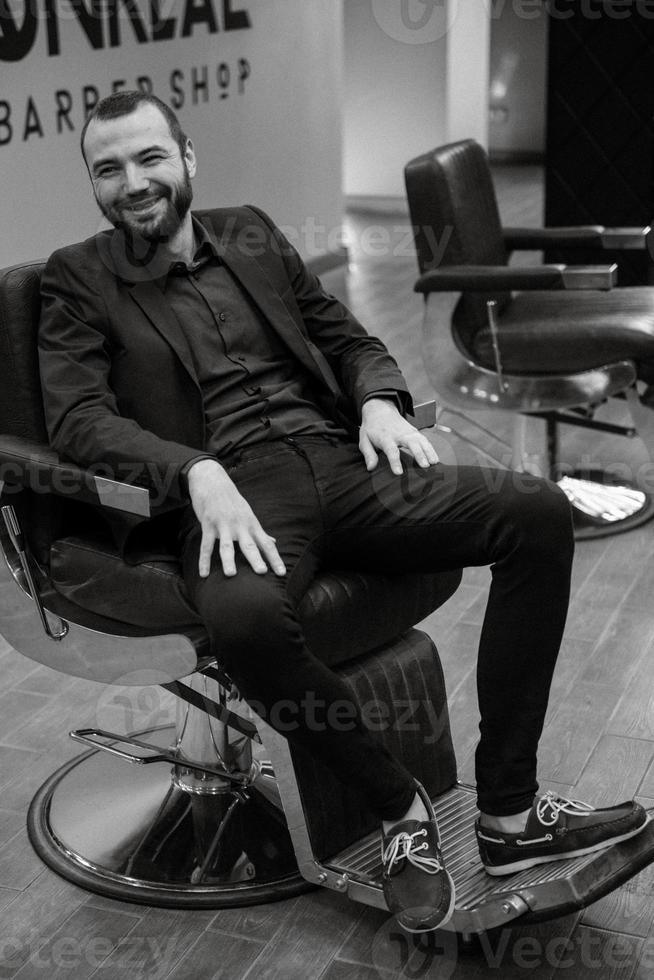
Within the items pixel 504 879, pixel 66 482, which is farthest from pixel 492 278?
pixel 504 879

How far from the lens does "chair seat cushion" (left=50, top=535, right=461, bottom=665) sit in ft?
6.25

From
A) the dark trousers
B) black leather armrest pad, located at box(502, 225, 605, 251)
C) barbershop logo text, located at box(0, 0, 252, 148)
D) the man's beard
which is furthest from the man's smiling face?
barbershop logo text, located at box(0, 0, 252, 148)

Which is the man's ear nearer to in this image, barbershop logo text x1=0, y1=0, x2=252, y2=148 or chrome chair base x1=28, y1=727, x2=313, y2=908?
chrome chair base x1=28, y1=727, x2=313, y2=908

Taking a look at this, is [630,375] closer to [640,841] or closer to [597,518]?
[597,518]

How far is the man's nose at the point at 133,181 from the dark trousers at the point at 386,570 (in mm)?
478

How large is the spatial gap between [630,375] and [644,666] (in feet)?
2.82

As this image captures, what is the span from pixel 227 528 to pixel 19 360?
20.0 inches

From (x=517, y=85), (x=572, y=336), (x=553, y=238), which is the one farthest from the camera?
(x=517, y=85)

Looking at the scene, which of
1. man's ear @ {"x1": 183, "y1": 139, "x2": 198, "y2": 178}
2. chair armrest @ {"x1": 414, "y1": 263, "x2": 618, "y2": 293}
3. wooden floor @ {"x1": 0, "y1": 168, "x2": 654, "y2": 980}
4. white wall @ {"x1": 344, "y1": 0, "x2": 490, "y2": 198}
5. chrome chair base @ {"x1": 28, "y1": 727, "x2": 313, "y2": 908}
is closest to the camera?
wooden floor @ {"x1": 0, "y1": 168, "x2": 654, "y2": 980}

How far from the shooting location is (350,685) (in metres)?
1.98

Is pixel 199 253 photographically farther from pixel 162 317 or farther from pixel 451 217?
pixel 451 217

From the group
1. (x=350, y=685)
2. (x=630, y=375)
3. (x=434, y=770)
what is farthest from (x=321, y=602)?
(x=630, y=375)

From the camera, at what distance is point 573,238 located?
357 cm

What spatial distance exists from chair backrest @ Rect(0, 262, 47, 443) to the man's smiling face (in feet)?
0.67
